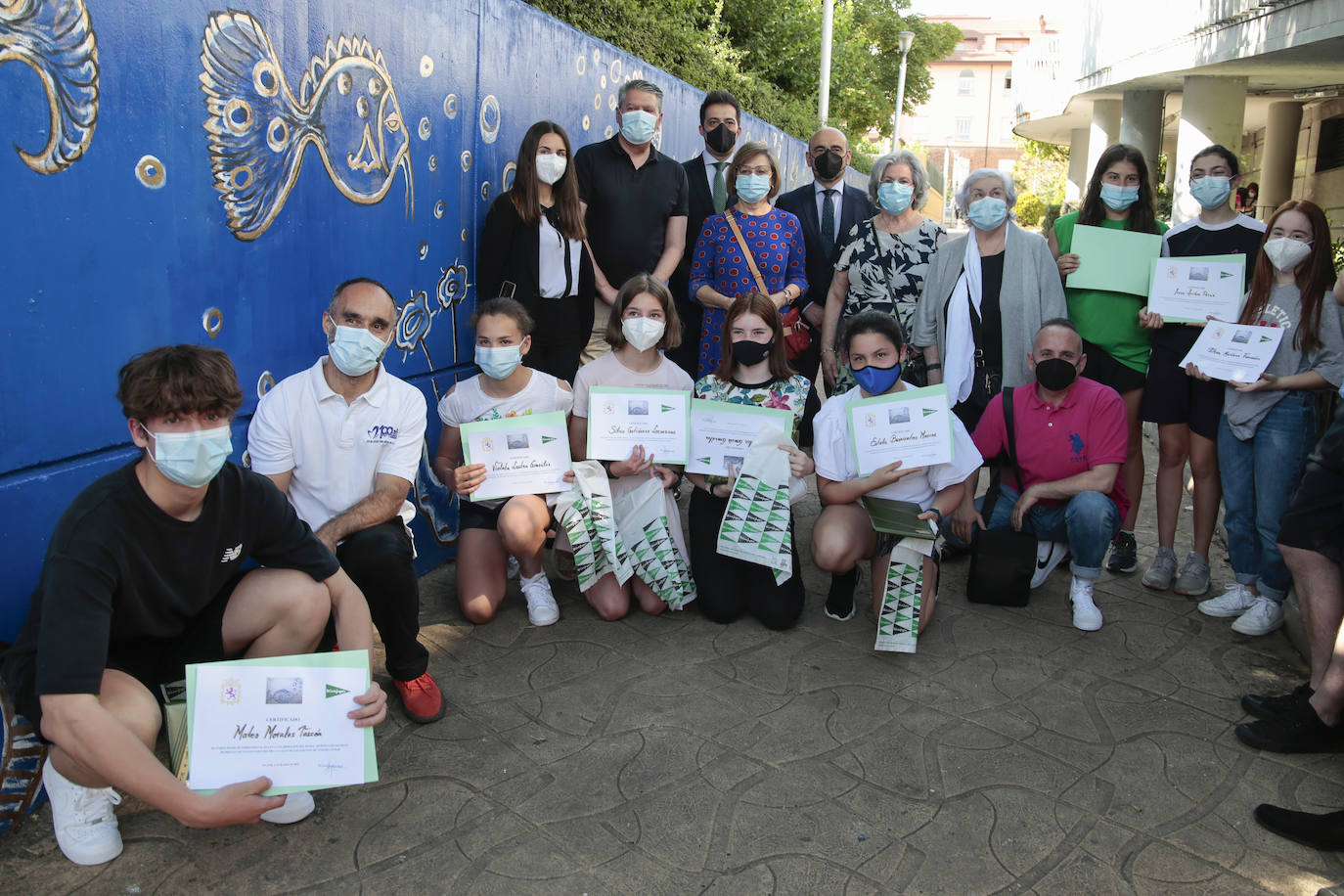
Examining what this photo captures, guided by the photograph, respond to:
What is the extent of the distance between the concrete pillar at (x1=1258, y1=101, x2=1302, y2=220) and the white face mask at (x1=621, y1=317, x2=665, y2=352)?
16205mm

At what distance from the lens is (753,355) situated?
14.7 feet

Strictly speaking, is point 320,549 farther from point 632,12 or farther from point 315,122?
point 632,12

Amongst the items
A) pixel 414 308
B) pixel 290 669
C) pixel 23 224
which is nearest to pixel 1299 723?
pixel 290 669

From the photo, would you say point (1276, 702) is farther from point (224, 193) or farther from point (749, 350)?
point (224, 193)

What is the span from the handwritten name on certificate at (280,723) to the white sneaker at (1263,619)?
3.70 meters

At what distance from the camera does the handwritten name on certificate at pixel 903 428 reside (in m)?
4.23

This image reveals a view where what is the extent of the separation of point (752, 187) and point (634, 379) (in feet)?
4.67

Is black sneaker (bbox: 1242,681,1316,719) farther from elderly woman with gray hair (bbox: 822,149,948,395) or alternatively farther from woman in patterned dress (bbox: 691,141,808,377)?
woman in patterned dress (bbox: 691,141,808,377)

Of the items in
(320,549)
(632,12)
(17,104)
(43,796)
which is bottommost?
(43,796)

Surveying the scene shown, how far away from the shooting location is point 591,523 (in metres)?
4.36

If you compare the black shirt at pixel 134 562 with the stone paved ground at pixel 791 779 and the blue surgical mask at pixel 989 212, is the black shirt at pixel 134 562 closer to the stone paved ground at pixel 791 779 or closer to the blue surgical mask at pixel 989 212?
the stone paved ground at pixel 791 779

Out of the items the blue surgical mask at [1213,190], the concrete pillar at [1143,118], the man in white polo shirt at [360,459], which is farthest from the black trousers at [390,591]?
the concrete pillar at [1143,118]

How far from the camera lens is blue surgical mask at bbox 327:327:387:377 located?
3520mm

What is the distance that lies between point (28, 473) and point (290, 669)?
1070 millimetres
